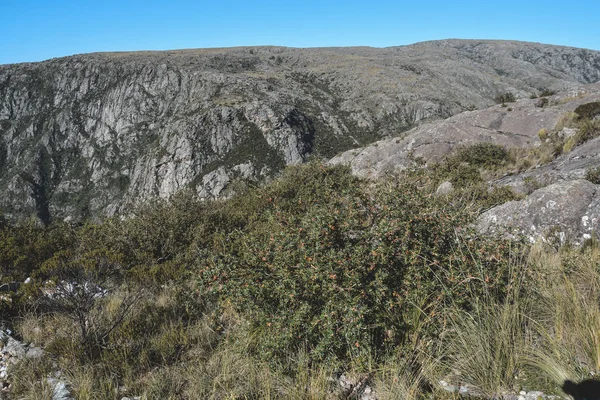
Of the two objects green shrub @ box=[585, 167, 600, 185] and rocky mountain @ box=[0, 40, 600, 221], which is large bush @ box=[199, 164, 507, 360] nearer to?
green shrub @ box=[585, 167, 600, 185]

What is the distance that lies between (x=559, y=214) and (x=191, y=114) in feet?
358

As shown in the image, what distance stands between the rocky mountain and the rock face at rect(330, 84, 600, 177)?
6886 cm

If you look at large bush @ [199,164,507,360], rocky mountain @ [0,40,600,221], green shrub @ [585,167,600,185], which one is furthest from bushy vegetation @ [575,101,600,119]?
rocky mountain @ [0,40,600,221]

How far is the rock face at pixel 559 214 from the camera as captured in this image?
265 inches

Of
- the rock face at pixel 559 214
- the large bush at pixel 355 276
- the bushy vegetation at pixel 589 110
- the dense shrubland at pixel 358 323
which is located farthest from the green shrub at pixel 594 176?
the bushy vegetation at pixel 589 110

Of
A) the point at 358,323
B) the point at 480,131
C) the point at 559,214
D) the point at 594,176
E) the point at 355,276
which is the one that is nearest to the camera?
the point at 358,323

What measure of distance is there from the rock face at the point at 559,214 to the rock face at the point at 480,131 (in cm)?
927

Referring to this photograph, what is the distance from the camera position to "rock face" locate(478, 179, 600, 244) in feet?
22.0

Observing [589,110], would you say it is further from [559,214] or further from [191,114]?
[191,114]

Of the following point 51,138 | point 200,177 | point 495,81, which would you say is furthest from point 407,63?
point 51,138

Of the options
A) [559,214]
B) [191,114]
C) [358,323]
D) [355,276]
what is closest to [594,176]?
[559,214]

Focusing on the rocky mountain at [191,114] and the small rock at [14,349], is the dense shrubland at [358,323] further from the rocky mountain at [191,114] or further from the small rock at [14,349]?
the rocky mountain at [191,114]

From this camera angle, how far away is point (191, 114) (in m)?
105

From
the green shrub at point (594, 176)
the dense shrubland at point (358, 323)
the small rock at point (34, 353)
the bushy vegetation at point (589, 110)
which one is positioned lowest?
the small rock at point (34, 353)
